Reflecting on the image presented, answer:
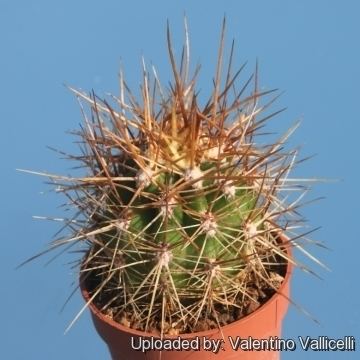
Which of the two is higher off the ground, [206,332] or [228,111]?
[228,111]

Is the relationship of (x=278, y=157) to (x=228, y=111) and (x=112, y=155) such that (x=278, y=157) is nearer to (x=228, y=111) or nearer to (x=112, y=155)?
(x=228, y=111)

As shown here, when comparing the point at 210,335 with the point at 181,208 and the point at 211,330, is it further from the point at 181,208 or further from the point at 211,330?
the point at 181,208

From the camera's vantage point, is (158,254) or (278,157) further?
(278,157)

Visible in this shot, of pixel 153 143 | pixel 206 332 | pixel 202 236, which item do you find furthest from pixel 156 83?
pixel 206 332

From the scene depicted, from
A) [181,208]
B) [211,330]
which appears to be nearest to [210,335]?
[211,330]
